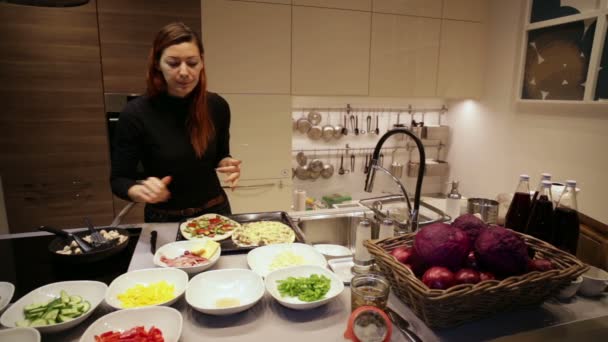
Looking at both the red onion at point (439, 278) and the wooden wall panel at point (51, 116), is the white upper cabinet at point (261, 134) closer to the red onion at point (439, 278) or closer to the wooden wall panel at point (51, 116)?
the wooden wall panel at point (51, 116)

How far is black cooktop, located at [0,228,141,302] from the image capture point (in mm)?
1059

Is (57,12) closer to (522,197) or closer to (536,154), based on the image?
(522,197)

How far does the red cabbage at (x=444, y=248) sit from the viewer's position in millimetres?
829

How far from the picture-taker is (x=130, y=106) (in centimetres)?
151

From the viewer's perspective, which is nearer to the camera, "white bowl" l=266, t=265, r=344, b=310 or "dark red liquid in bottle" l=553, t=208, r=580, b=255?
"white bowl" l=266, t=265, r=344, b=310

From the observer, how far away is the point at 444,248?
32.6 inches

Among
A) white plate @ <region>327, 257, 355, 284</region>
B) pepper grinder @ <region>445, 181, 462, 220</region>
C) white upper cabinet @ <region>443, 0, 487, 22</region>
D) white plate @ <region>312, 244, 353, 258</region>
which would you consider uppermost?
white upper cabinet @ <region>443, 0, 487, 22</region>

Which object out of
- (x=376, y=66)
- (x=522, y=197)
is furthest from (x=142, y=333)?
(x=376, y=66)

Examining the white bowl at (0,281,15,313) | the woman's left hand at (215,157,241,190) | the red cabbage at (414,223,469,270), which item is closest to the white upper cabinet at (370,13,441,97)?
the woman's left hand at (215,157,241,190)

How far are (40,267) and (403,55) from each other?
2.57 meters

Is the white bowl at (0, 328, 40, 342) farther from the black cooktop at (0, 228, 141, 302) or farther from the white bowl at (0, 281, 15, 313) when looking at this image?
the black cooktop at (0, 228, 141, 302)

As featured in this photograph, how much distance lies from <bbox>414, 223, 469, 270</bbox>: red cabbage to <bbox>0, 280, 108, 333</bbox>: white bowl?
0.80 metres

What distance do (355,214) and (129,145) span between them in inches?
40.0

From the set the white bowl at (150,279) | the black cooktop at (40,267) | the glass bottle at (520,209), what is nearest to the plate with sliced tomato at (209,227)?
the black cooktop at (40,267)
